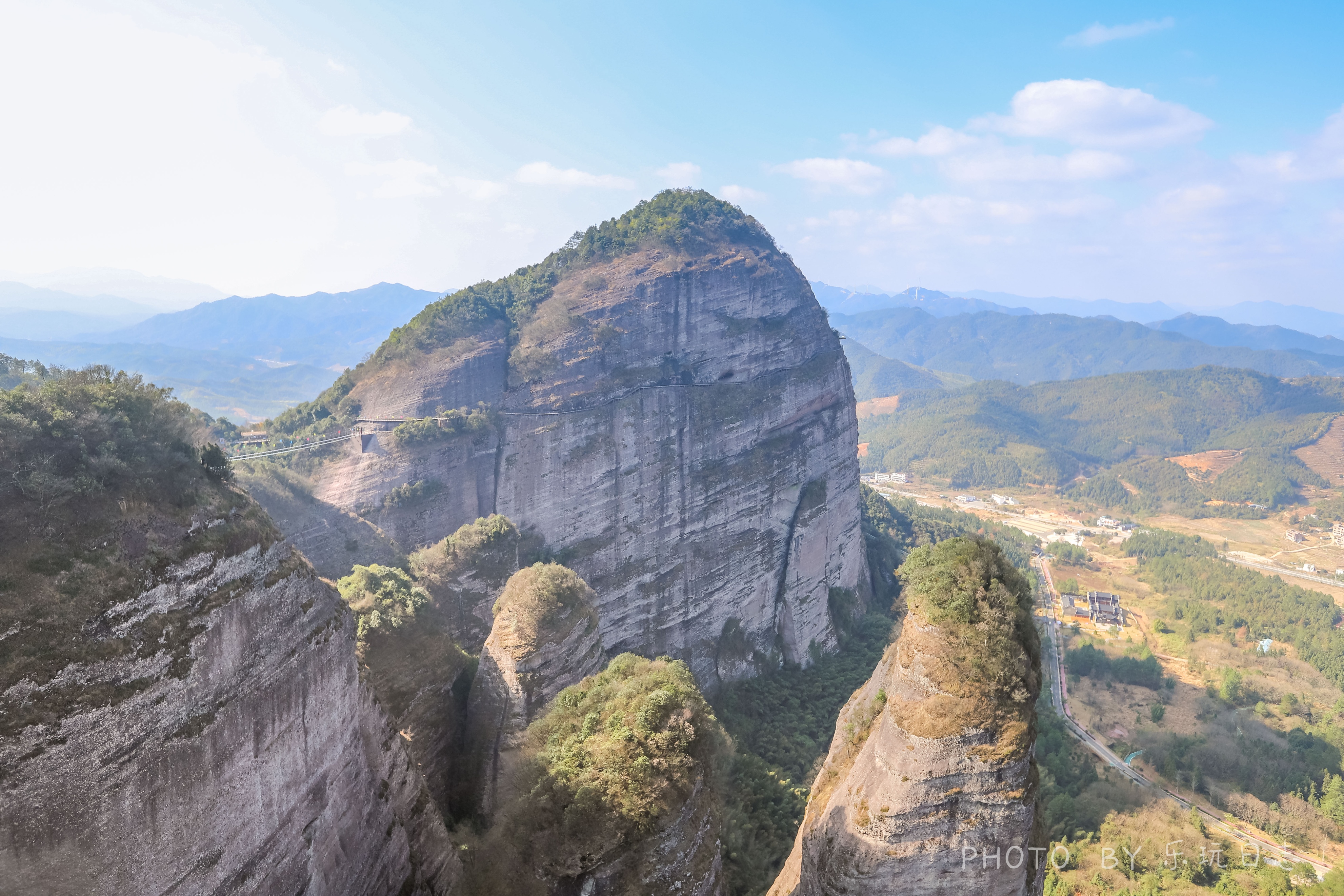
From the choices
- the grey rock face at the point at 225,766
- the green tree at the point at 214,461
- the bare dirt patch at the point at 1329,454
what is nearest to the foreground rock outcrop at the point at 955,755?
the grey rock face at the point at 225,766

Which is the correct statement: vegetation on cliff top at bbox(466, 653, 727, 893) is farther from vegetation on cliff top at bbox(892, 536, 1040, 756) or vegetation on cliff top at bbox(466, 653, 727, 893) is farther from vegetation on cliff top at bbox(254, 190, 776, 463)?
vegetation on cliff top at bbox(254, 190, 776, 463)

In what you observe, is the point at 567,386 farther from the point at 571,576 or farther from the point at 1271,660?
the point at 1271,660

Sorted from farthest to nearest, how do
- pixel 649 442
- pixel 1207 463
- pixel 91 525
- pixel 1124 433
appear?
pixel 1124 433 → pixel 1207 463 → pixel 649 442 → pixel 91 525

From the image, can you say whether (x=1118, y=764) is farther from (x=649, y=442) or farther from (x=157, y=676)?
(x=157, y=676)

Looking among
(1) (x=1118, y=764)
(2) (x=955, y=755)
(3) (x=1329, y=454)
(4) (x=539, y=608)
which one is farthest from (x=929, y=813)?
(3) (x=1329, y=454)

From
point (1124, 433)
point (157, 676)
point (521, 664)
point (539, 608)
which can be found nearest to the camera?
point (157, 676)
